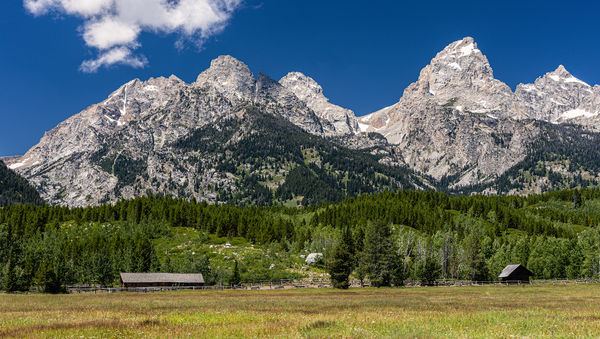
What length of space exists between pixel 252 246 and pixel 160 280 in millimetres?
57844

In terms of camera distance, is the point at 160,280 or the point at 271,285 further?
the point at 160,280

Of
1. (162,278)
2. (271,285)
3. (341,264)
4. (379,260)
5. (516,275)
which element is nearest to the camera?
(341,264)

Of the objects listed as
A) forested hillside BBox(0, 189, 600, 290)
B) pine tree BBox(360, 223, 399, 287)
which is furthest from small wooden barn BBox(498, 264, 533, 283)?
pine tree BBox(360, 223, 399, 287)

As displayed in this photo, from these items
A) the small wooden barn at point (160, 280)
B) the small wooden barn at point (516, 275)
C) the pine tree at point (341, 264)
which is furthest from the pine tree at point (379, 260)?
the small wooden barn at point (160, 280)

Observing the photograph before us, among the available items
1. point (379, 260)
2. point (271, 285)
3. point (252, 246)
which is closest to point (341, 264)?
point (379, 260)

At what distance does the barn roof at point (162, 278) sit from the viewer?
96.8 metres

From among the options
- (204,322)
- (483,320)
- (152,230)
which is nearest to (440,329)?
(483,320)

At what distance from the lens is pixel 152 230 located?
158 m

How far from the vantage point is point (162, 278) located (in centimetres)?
9981

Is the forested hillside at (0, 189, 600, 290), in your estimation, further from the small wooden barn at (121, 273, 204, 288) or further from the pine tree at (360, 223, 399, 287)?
the small wooden barn at (121, 273, 204, 288)

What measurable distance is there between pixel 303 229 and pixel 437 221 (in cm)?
6078

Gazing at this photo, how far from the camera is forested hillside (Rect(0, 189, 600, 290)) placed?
88.8m

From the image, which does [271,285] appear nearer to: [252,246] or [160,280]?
[160,280]

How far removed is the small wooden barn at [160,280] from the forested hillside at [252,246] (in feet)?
16.3
